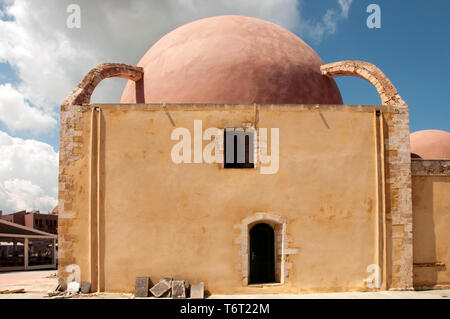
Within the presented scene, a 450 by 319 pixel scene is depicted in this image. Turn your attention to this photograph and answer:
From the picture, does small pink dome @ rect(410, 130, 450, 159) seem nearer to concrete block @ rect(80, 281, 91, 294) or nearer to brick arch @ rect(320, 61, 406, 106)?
brick arch @ rect(320, 61, 406, 106)

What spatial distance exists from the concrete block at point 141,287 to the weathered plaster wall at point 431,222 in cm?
571

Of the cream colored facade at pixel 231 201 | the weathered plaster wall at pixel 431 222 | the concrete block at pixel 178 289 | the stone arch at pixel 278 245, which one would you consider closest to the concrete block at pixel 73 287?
the cream colored facade at pixel 231 201

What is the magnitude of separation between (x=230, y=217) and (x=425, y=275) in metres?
4.48

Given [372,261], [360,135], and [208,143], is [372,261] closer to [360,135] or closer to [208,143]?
[360,135]

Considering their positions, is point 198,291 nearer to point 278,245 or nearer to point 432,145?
point 278,245

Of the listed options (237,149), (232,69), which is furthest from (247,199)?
(232,69)

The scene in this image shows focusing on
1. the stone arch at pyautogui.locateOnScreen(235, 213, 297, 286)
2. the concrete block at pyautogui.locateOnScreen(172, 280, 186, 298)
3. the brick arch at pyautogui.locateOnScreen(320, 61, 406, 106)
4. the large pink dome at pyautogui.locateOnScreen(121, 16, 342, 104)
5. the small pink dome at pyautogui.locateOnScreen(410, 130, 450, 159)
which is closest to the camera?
the concrete block at pyautogui.locateOnScreen(172, 280, 186, 298)

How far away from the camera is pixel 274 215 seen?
6965 mm

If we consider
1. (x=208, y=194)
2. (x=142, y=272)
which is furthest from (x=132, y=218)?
(x=208, y=194)

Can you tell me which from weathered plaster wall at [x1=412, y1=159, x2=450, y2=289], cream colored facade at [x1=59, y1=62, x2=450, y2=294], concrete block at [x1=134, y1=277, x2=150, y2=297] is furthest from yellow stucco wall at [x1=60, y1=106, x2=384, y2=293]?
weathered plaster wall at [x1=412, y1=159, x2=450, y2=289]

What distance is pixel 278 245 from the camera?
23.0 ft

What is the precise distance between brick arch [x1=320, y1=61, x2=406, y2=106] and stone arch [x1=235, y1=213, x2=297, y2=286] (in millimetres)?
3731

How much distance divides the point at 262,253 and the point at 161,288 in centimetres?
221

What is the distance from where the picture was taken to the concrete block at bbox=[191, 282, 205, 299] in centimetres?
654
